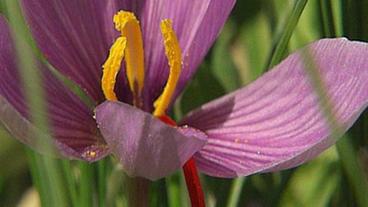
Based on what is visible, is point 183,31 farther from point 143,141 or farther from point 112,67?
point 143,141

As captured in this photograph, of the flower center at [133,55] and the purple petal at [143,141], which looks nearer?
the purple petal at [143,141]

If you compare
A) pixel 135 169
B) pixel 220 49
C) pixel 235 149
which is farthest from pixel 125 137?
pixel 220 49

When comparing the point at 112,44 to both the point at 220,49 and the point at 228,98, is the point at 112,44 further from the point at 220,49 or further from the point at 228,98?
the point at 220,49

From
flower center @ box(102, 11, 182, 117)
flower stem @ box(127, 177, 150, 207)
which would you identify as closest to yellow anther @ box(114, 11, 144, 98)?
flower center @ box(102, 11, 182, 117)

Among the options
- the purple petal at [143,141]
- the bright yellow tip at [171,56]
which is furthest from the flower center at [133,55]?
the purple petal at [143,141]

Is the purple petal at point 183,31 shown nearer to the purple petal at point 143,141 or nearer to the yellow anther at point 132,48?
the yellow anther at point 132,48

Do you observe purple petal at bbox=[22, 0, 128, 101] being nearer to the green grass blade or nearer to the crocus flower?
the crocus flower

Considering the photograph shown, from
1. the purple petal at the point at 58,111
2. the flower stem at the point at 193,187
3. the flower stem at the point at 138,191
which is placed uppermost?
the purple petal at the point at 58,111
